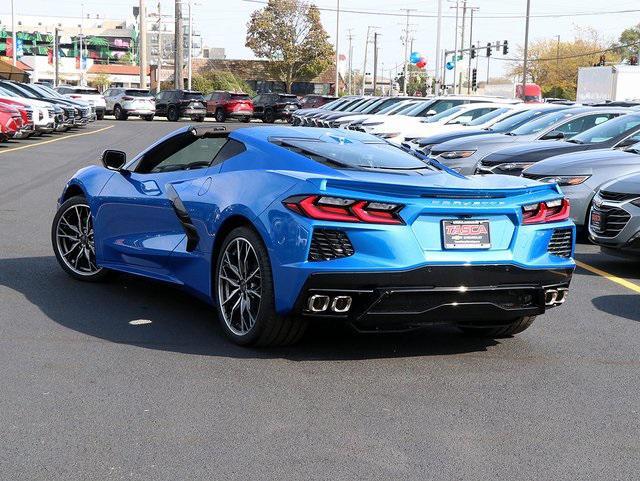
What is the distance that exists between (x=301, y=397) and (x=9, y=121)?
76.9ft

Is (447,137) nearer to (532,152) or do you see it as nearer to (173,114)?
(532,152)

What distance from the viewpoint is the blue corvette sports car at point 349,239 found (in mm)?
5695

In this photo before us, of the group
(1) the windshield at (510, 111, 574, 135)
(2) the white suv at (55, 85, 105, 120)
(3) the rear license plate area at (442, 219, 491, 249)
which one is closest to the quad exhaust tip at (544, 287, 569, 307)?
(3) the rear license plate area at (442, 219, 491, 249)

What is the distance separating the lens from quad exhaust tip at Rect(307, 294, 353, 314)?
5.71 meters

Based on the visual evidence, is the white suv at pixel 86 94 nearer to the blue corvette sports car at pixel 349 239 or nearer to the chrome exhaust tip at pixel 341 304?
the blue corvette sports car at pixel 349 239

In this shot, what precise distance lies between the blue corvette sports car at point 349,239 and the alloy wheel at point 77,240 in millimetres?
1198

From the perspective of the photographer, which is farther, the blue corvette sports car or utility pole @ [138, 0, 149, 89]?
utility pole @ [138, 0, 149, 89]

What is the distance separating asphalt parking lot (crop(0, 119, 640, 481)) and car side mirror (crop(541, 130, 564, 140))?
7947 millimetres

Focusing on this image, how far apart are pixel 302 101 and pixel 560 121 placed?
41800mm

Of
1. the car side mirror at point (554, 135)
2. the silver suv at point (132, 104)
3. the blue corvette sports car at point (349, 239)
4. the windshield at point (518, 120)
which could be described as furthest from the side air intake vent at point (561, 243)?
the silver suv at point (132, 104)

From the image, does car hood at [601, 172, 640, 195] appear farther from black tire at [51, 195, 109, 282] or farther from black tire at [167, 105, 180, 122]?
black tire at [167, 105, 180, 122]

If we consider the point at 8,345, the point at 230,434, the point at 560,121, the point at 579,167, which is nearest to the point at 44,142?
the point at 560,121

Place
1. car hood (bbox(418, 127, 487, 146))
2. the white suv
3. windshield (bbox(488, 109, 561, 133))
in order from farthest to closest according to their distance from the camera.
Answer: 1. the white suv
2. windshield (bbox(488, 109, 561, 133))
3. car hood (bbox(418, 127, 487, 146))

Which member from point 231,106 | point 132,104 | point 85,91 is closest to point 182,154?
point 85,91
